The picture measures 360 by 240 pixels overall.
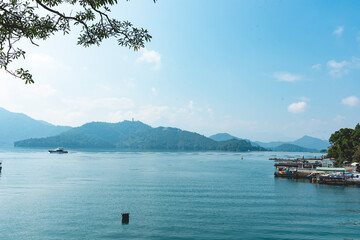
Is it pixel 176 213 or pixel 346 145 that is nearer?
pixel 176 213

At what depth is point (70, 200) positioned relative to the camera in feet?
159

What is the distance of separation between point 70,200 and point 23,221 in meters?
12.7

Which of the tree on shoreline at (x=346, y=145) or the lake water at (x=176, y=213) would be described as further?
the tree on shoreline at (x=346, y=145)

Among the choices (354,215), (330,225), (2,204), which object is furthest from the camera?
(2,204)

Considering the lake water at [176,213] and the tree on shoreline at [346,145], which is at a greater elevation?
the tree on shoreline at [346,145]

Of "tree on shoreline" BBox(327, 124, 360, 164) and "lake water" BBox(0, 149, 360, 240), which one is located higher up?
"tree on shoreline" BBox(327, 124, 360, 164)

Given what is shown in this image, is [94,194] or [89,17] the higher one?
[89,17]

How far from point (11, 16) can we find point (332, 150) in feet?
478

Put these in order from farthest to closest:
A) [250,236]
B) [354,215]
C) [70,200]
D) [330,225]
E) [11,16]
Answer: [70,200], [354,215], [330,225], [250,236], [11,16]

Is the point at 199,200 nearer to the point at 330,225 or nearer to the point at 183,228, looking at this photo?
the point at 183,228

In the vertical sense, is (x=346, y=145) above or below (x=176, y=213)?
above

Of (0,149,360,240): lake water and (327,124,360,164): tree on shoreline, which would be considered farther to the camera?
(327,124,360,164): tree on shoreline

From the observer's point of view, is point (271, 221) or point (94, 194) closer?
point (271, 221)

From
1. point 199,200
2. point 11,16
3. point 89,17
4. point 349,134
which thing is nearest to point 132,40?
point 89,17
